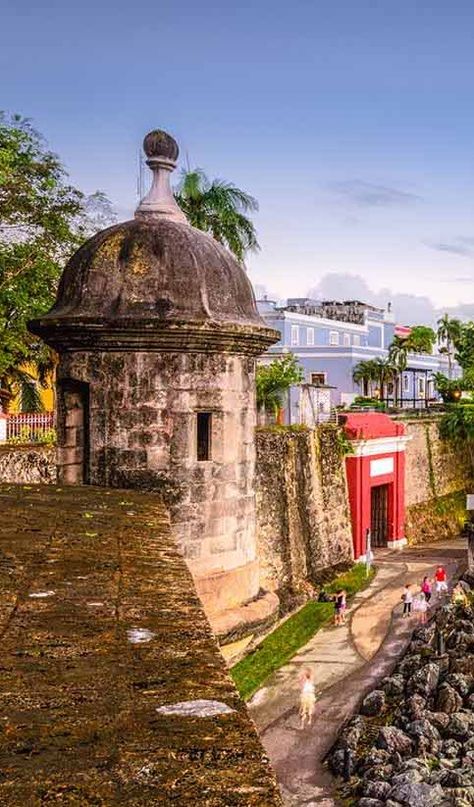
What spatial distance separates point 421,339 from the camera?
205ft

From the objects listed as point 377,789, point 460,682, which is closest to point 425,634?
point 460,682

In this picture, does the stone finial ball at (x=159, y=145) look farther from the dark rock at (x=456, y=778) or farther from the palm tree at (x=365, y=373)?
the palm tree at (x=365, y=373)

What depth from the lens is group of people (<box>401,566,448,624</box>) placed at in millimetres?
21156

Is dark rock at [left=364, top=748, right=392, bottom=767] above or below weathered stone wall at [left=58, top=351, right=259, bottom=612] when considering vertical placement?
below

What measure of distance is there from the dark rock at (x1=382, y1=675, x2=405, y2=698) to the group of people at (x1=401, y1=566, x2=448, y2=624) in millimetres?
4911

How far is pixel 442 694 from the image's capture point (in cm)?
1527

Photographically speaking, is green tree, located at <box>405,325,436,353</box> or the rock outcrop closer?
the rock outcrop

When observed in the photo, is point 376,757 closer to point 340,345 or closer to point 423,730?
point 423,730

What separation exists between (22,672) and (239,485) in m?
5.30

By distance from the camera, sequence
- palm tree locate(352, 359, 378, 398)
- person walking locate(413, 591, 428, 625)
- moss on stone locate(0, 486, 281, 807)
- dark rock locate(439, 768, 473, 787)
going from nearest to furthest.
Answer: moss on stone locate(0, 486, 281, 807)
dark rock locate(439, 768, 473, 787)
person walking locate(413, 591, 428, 625)
palm tree locate(352, 359, 378, 398)

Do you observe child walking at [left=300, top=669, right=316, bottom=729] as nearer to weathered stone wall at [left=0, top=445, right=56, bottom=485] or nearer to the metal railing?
weathered stone wall at [left=0, top=445, right=56, bottom=485]

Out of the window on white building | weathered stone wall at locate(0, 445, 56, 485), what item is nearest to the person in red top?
weathered stone wall at locate(0, 445, 56, 485)

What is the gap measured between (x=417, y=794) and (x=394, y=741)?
6.39 feet

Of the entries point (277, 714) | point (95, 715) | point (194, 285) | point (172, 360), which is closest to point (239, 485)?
point (172, 360)
